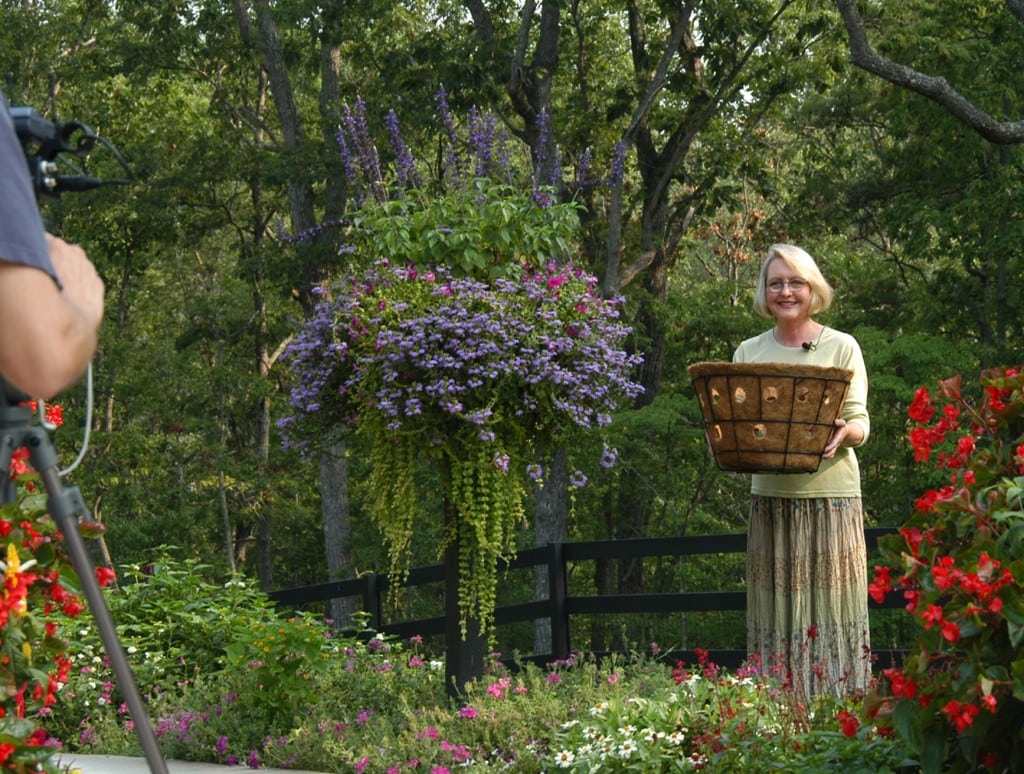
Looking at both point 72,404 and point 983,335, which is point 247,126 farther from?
point 983,335

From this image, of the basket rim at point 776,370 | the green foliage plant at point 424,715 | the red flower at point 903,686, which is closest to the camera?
the red flower at point 903,686

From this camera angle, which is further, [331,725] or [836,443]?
[331,725]

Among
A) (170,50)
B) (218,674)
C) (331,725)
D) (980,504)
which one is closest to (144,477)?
(170,50)

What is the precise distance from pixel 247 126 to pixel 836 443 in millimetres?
18650

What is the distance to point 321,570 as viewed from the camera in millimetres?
24828

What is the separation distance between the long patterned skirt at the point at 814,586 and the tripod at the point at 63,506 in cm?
330

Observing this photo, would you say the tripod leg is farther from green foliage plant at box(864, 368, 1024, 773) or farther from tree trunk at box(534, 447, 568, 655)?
tree trunk at box(534, 447, 568, 655)

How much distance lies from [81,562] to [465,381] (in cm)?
340

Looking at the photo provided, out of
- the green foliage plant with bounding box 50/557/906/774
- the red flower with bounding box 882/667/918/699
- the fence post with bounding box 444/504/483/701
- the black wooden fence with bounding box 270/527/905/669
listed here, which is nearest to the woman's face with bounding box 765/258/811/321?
the green foliage plant with bounding box 50/557/906/774

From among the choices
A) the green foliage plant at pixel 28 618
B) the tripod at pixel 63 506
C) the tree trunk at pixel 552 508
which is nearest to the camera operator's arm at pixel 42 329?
the tripod at pixel 63 506

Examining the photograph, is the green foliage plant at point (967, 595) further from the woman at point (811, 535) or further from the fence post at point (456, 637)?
the fence post at point (456, 637)

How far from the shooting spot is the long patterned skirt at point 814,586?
473cm

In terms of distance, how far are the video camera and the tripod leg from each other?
15.0 inches

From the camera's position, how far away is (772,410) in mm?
4270
